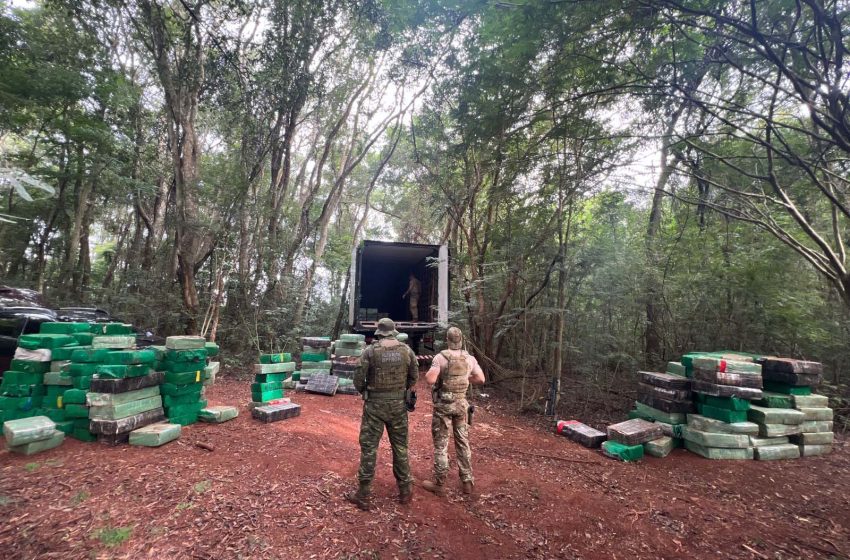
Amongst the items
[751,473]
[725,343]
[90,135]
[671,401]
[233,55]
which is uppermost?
[233,55]

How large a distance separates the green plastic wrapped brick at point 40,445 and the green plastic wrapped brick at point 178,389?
37.7 inches

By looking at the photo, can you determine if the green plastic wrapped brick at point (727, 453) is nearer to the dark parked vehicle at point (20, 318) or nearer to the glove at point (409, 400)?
the glove at point (409, 400)

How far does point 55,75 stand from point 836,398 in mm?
17351

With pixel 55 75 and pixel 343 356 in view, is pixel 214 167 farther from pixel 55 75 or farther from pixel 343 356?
pixel 343 356

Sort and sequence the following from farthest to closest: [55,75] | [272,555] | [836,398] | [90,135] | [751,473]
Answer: [90,135] → [55,75] → [836,398] → [751,473] → [272,555]

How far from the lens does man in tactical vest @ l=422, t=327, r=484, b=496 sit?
12.4ft

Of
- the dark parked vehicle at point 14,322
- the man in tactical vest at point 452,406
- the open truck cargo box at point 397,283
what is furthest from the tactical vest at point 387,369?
the dark parked vehicle at point 14,322

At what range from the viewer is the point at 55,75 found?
28.8 ft

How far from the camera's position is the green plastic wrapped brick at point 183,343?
4.61m

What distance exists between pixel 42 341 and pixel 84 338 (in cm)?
37

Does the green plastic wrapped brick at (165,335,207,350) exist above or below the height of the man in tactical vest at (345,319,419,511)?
above

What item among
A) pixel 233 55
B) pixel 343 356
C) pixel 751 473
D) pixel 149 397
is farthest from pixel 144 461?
pixel 233 55

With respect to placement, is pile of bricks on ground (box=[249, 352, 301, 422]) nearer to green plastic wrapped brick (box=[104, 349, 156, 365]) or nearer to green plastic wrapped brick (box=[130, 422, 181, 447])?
green plastic wrapped brick (box=[130, 422, 181, 447])

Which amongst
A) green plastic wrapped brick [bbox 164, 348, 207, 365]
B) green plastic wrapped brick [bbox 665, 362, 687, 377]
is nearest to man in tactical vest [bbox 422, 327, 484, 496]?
green plastic wrapped brick [bbox 164, 348, 207, 365]
